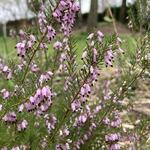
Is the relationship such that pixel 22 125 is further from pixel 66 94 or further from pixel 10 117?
pixel 66 94

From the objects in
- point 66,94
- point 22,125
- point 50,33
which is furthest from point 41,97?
point 66,94

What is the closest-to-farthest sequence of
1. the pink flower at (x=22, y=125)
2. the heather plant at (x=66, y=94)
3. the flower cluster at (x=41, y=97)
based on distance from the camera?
the flower cluster at (x=41, y=97) → the heather plant at (x=66, y=94) → the pink flower at (x=22, y=125)

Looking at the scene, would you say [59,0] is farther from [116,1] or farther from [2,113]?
[116,1]

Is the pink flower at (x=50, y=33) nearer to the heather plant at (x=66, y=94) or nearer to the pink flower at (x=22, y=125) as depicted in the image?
the heather plant at (x=66, y=94)

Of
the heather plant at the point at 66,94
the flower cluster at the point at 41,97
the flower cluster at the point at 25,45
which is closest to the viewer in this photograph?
the flower cluster at the point at 41,97

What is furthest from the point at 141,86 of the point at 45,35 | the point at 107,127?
the point at 45,35

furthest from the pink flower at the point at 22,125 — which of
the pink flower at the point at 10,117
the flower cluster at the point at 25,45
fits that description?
the flower cluster at the point at 25,45

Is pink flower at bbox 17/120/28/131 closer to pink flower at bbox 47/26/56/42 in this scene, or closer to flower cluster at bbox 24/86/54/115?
flower cluster at bbox 24/86/54/115

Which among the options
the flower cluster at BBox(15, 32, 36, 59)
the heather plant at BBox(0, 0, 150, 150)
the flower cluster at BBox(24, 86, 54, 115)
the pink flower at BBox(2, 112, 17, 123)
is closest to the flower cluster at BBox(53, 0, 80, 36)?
the heather plant at BBox(0, 0, 150, 150)

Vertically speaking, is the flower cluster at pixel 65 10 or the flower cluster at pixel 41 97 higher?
the flower cluster at pixel 65 10
